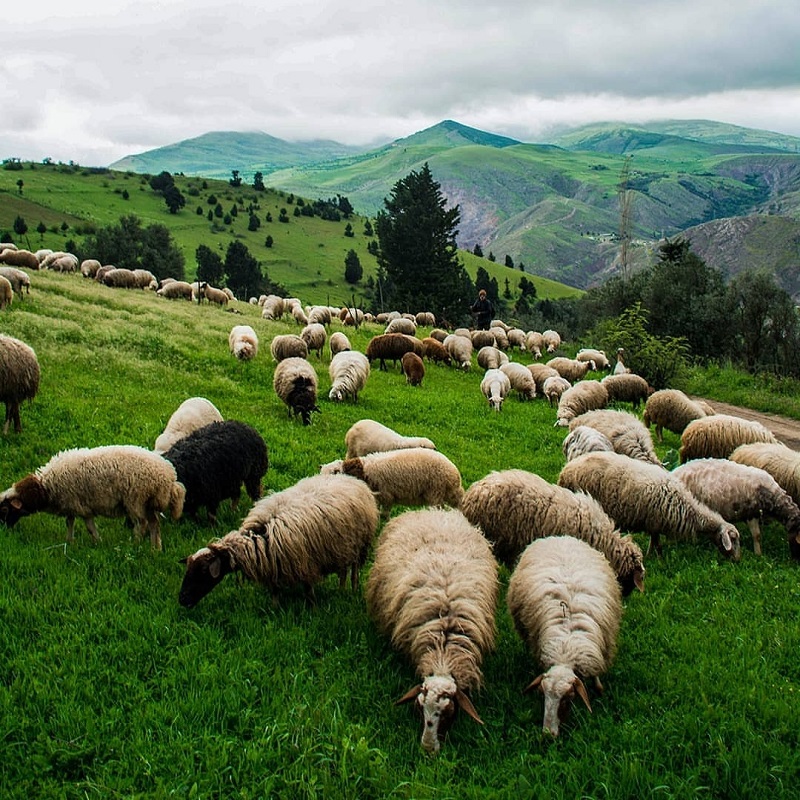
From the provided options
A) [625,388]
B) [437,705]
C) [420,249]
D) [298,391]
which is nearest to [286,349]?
[298,391]

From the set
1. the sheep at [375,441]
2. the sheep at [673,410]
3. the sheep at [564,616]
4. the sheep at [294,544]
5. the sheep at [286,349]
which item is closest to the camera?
the sheep at [564,616]

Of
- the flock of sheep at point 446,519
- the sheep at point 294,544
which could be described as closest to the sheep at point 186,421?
the flock of sheep at point 446,519

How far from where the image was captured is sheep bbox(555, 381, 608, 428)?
15794mm

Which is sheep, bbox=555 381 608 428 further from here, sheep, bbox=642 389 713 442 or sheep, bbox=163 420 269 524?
sheep, bbox=163 420 269 524

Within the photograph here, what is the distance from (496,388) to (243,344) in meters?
8.03

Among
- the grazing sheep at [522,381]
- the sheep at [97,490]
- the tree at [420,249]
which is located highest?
the tree at [420,249]

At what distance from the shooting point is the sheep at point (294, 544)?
5.68 metres

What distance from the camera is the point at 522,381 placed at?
A: 19625 mm

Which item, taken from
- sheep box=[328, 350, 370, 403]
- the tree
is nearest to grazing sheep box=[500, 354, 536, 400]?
sheep box=[328, 350, 370, 403]

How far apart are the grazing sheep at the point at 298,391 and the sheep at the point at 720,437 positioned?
8062 mm

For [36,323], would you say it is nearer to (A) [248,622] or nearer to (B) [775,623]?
(A) [248,622]

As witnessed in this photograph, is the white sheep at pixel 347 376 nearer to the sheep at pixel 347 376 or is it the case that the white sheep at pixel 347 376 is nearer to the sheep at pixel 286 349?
the sheep at pixel 347 376

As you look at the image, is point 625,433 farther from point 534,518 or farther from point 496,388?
→ point 496,388

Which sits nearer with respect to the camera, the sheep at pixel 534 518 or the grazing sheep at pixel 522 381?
the sheep at pixel 534 518
